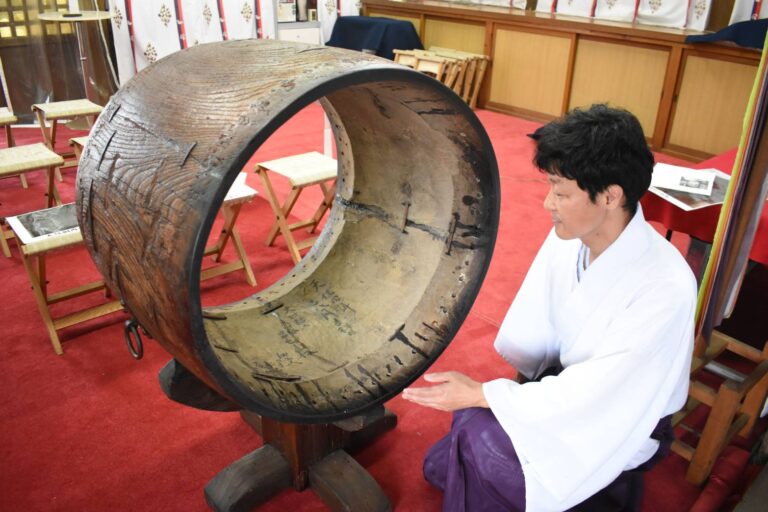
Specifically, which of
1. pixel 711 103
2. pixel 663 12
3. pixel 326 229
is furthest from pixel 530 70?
pixel 326 229

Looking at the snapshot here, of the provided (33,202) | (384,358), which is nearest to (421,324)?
(384,358)

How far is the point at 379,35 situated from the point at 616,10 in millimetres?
2464

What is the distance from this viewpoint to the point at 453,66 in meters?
6.37

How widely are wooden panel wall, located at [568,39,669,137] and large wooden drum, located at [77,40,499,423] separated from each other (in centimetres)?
456

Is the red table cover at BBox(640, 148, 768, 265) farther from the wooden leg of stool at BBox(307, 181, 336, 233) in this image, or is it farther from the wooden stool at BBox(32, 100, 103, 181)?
the wooden stool at BBox(32, 100, 103, 181)

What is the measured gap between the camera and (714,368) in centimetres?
256

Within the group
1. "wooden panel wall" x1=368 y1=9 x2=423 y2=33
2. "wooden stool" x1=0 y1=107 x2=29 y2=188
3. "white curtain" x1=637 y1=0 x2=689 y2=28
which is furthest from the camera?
"wooden panel wall" x1=368 y1=9 x2=423 y2=33

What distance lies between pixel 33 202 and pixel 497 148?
3.68 meters

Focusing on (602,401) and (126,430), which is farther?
(126,430)

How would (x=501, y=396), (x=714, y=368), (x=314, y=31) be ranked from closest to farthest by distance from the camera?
(x=501, y=396) → (x=714, y=368) → (x=314, y=31)

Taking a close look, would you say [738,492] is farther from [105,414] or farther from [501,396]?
[105,414]

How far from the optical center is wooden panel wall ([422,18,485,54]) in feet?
22.8

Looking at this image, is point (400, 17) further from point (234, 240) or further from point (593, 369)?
point (593, 369)

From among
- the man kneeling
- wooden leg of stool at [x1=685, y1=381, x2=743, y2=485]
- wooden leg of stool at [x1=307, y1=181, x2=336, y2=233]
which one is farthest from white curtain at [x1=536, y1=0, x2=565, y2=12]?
the man kneeling
